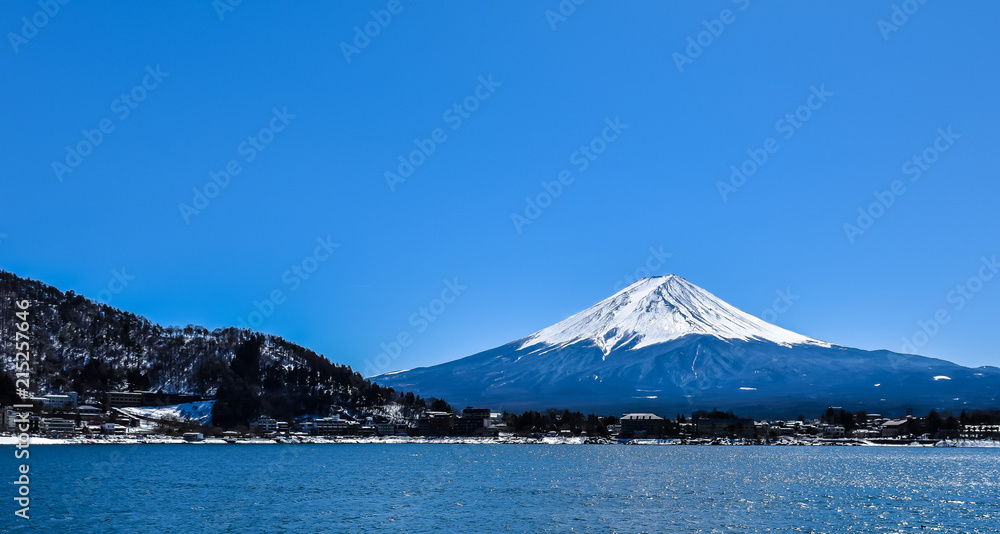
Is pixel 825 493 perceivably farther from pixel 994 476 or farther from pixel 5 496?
pixel 5 496

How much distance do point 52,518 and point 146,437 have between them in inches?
5013

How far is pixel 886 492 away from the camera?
7088 centimetres

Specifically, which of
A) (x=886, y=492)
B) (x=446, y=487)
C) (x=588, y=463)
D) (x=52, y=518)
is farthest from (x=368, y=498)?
(x=588, y=463)

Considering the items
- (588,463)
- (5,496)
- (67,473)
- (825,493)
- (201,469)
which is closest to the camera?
(5,496)

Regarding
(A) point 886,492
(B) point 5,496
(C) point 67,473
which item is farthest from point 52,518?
(A) point 886,492

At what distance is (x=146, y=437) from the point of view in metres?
170

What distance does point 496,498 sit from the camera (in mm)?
64062

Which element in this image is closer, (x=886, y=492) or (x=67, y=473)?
(x=886, y=492)

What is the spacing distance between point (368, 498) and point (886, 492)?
138 feet

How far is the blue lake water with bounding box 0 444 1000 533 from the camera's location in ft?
163

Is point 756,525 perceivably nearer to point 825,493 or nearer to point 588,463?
point 825,493

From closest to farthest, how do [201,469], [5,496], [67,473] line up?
[5,496]
[67,473]
[201,469]

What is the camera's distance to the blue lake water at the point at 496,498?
163 feet

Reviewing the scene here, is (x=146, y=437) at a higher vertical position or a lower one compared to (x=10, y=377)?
lower
